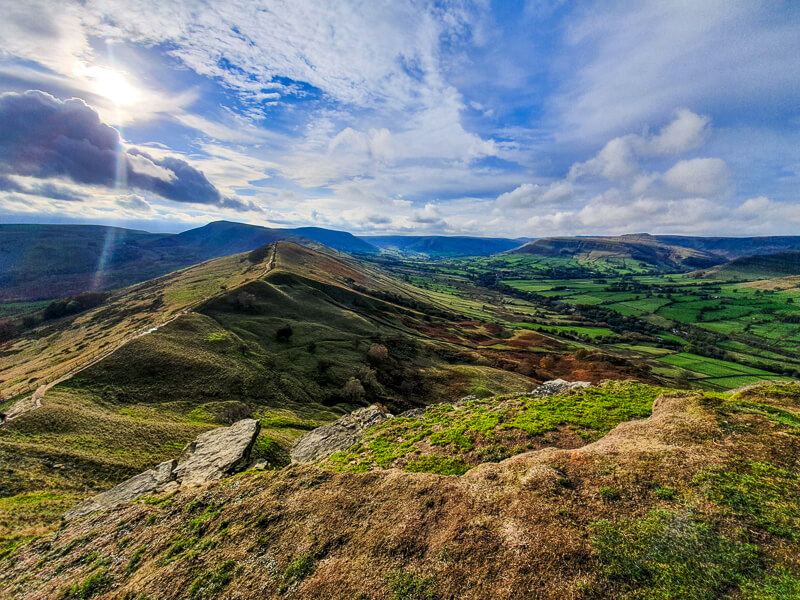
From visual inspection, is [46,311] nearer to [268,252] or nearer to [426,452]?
[268,252]

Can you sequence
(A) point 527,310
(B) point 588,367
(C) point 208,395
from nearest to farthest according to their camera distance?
1. (C) point 208,395
2. (B) point 588,367
3. (A) point 527,310

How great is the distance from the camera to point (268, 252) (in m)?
160

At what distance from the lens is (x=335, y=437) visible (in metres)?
30.4

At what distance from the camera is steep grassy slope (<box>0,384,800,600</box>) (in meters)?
10.9

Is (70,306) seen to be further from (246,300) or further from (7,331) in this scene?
(246,300)

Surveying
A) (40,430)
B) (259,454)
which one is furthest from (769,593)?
(40,430)

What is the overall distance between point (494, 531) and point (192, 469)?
80.0 feet

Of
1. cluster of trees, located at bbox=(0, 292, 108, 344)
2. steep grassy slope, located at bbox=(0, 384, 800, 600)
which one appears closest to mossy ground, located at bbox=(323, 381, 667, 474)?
steep grassy slope, located at bbox=(0, 384, 800, 600)

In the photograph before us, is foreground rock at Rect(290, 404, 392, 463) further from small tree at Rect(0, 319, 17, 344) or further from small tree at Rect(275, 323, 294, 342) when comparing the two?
small tree at Rect(0, 319, 17, 344)

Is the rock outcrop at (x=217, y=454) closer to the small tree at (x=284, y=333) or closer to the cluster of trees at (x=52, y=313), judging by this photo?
the small tree at (x=284, y=333)

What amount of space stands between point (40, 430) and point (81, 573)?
22472 mm

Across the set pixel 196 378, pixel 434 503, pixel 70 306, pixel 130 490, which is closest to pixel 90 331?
pixel 70 306

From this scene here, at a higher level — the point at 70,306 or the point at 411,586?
the point at 411,586

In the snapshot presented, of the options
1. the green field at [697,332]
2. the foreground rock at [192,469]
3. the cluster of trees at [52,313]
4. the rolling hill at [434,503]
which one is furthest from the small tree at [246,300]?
the green field at [697,332]
